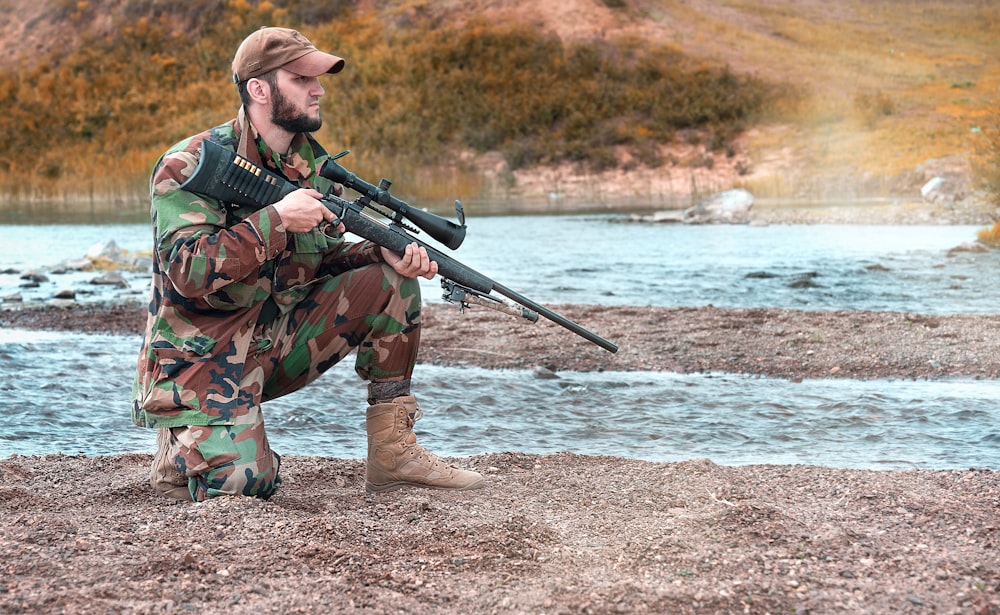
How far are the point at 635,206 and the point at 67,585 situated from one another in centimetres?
4027

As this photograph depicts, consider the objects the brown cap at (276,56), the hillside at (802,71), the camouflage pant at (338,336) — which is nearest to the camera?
the brown cap at (276,56)

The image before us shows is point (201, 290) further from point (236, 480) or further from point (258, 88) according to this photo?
point (258, 88)

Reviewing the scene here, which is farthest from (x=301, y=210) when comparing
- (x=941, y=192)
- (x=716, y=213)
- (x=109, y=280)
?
(x=941, y=192)

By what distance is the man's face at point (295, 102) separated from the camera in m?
3.77

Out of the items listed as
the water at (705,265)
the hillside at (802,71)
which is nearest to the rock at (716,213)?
the water at (705,265)

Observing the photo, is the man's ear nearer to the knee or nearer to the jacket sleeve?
the jacket sleeve

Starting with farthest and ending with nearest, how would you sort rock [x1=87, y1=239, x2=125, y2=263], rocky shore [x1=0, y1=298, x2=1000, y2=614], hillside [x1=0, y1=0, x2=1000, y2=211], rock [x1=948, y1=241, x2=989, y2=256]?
1. hillside [x1=0, y1=0, x2=1000, y2=211]
2. rock [x1=948, y1=241, x2=989, y2=256]
3. rock [x1=87, y1=239, x2=125, y2=263]
4. rocky shore [x1=0, y1=298, x2=1000, y2=614]

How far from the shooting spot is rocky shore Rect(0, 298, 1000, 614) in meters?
2.77

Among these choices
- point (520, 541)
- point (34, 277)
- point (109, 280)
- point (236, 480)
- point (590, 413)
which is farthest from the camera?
point (34, 277)

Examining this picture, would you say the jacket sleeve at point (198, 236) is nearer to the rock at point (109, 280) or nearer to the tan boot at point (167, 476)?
the tan boot at point (167, 476)

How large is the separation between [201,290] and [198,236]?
198mm

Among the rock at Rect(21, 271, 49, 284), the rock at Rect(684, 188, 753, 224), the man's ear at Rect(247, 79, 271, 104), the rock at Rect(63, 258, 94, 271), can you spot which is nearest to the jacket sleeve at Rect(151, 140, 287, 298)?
the man's ear at Rect(247, 79, 271, 104)

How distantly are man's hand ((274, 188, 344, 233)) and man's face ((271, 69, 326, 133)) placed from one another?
0.86 feet

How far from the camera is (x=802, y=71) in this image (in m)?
69.2
